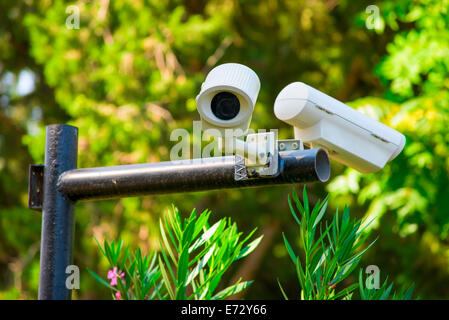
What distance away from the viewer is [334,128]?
157cm

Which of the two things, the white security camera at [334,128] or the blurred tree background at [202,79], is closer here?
the white security camera at [334,128]

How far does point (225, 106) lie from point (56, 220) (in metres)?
0.73

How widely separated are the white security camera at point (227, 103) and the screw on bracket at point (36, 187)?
0.74 m

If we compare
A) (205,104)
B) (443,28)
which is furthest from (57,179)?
(443,28)

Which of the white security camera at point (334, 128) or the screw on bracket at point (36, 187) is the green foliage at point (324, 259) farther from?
the screw on bracket at point (36, 187)

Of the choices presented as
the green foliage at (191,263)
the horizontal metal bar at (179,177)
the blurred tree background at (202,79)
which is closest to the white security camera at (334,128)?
the horizontal metal bar at (179,177)

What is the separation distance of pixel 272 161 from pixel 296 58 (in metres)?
7.08

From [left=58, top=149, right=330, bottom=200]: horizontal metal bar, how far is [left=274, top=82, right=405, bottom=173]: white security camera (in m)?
0.06

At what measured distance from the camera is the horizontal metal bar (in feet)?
5.06

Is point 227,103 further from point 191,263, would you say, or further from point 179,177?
point 191,263

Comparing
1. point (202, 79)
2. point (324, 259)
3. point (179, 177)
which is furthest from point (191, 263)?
point (202, 79)

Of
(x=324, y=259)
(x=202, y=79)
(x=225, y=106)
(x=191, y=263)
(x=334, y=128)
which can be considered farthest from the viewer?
(x=202, y=79)

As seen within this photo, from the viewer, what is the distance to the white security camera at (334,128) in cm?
155

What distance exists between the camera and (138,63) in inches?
264
